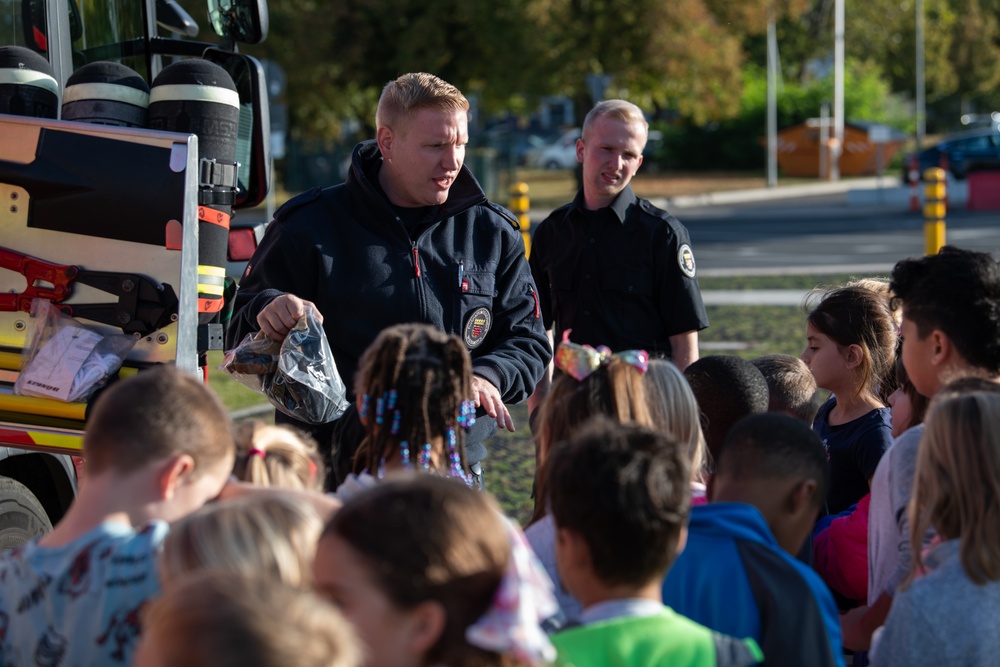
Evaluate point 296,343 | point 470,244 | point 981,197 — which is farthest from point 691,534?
point 981,197

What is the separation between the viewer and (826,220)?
23.3m

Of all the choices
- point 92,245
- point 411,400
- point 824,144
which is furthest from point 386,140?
point 824,144

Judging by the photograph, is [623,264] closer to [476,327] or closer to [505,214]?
[505,214]

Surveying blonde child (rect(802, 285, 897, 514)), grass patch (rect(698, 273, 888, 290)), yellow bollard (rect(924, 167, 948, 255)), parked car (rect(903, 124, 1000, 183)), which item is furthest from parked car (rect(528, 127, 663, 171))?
blonde child (rect(802, 285, 897, 514))

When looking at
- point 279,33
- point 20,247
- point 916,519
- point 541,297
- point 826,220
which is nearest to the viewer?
point 916,519

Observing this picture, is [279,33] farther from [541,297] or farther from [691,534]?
[691,534]

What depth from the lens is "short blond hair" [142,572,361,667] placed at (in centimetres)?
165

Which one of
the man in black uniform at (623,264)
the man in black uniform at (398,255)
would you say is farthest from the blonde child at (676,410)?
the man in black uniform at (623,264)

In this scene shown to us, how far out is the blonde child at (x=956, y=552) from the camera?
2.49m

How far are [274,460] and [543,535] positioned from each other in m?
0.63

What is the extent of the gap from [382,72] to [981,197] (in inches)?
613

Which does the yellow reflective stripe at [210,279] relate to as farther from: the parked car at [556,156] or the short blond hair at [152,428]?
the parked car at [556,156]

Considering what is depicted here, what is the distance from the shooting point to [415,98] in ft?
12.7

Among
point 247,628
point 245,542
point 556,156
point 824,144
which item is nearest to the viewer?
point 247,628
